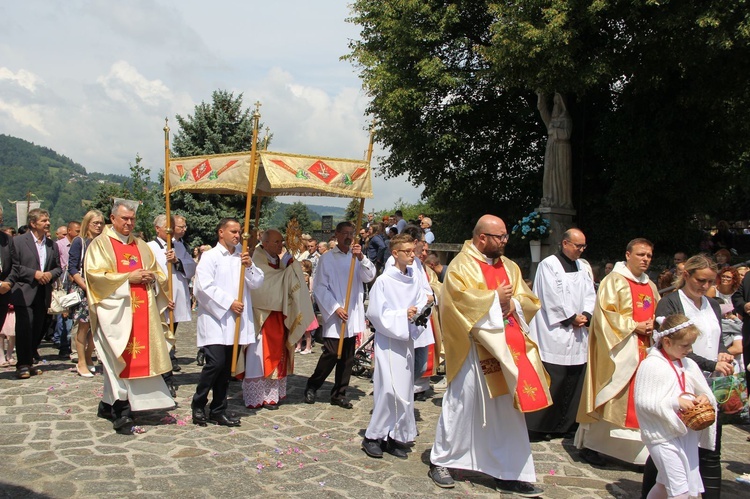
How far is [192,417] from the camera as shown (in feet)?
22.4

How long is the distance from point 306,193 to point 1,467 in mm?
4459

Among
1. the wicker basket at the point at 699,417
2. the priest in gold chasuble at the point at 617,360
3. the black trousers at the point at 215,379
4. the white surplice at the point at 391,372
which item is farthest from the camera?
the black trousers at the point at 215,379

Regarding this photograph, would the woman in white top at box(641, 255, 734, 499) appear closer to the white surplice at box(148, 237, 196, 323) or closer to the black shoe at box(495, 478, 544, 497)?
the black shoe at box(495, 478, 544, 497)

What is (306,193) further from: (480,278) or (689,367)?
(689,367)

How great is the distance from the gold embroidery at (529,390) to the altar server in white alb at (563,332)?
70.4 inches

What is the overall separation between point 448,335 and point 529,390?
0.76 metres

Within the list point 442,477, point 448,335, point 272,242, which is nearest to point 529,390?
point 448,335

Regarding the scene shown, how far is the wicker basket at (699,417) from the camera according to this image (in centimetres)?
431

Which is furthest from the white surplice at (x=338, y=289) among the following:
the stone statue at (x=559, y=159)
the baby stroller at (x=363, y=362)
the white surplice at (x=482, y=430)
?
the stone statue at (x=559, y=159)

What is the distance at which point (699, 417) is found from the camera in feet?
14.1

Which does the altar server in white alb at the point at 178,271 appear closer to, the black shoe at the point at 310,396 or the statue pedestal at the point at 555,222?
the black shoe at the point at 310,396

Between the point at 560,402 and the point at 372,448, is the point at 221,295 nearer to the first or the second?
the point at 372,448

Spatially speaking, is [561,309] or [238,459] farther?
[561,309]

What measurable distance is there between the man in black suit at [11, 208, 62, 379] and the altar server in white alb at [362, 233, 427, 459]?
191 inches
